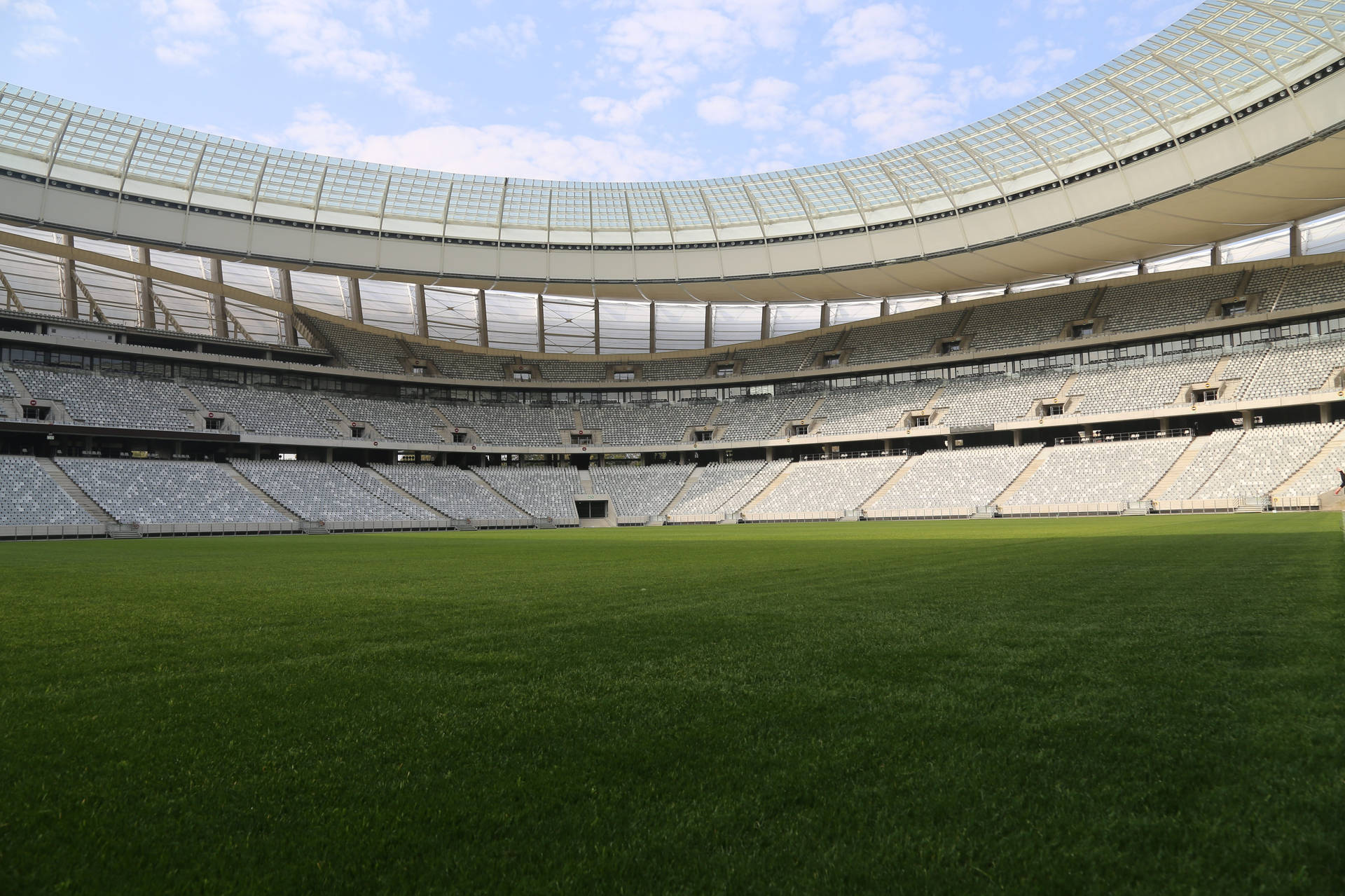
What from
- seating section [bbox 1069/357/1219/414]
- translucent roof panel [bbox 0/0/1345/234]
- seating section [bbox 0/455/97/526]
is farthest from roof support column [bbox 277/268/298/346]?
seating section [bbox 1069/357/1219/414]

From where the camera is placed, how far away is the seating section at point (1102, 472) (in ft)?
135

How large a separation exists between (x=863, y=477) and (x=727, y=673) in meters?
50.0

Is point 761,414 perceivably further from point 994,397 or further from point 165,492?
point 165,492

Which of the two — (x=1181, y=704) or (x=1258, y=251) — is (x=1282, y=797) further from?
(x=1258, y=251)

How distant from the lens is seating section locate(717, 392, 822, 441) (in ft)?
203

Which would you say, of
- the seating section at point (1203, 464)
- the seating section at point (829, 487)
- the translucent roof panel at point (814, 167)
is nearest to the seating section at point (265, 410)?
the translucent roof panel at point (814, 167)

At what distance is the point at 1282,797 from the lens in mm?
2400

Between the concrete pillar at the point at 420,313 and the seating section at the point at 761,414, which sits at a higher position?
the concrete pillar at the point at 420,313

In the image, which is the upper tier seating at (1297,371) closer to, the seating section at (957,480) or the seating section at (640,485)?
the seating section at (957,480)

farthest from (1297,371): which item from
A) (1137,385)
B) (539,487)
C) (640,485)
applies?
(539,487)

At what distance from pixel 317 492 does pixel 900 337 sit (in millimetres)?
43735

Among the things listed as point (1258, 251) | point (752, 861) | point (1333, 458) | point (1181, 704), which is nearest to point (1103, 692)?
point (1181, 704)

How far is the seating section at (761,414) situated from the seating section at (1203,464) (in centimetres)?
2678

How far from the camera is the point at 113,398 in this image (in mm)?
46156
